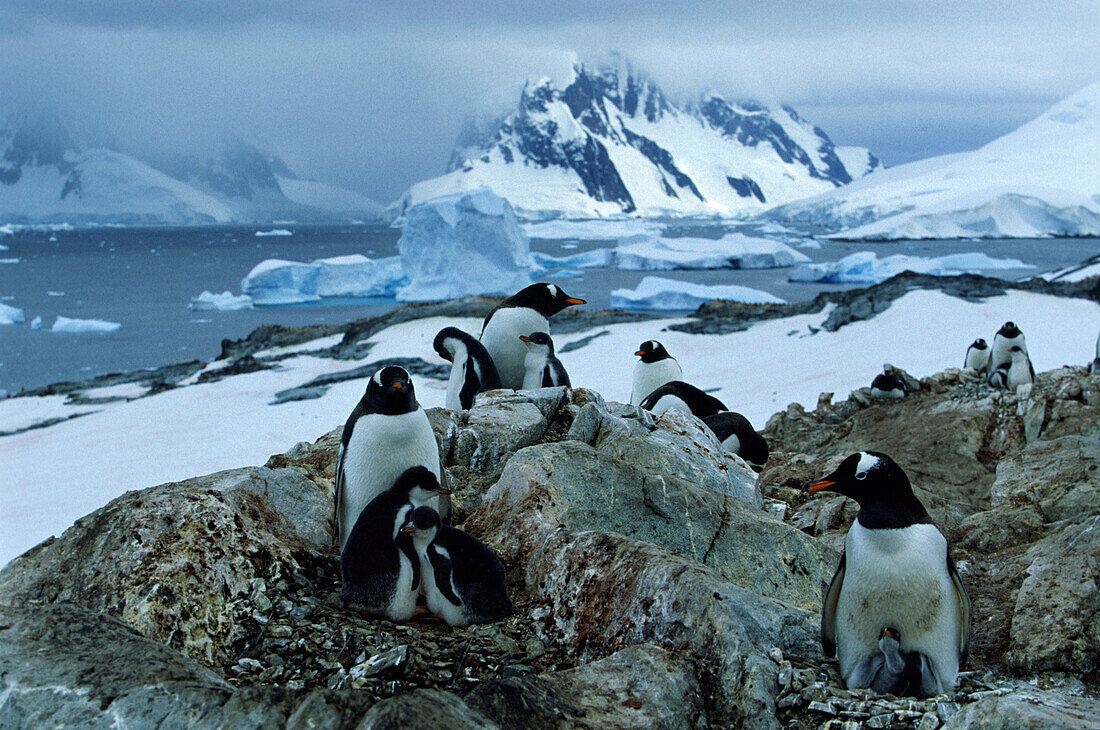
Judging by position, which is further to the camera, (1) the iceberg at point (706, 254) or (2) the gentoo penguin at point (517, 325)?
(1) the iceberg at point (706, 254)

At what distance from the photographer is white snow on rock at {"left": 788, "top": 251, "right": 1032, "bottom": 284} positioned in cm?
4278

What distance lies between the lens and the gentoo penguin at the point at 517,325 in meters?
7.49

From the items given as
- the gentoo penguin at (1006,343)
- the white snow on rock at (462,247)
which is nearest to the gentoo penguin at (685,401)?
the gentoo penguin at (1006,343)

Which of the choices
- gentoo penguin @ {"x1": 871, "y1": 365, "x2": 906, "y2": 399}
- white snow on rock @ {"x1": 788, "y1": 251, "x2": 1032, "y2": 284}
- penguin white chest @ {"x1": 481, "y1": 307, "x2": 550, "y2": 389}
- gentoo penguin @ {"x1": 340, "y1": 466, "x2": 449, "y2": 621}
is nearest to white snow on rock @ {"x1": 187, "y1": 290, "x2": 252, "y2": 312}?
white snow on rock @ {"x1": 788, "y1": 251, "x2": 1032, "y2": 284}

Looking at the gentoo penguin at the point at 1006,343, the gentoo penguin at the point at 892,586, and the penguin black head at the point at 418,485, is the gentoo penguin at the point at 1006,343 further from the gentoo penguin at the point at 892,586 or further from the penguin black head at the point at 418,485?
the penguin black head at the point at 418,485

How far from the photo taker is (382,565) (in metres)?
3.36

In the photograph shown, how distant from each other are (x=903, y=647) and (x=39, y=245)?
110 meters

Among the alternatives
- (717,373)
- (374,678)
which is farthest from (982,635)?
(717,373)

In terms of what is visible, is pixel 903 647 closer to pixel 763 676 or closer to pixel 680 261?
pixel 763 676

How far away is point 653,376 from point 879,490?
544 centimetres

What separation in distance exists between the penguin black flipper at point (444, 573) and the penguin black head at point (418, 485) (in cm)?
34

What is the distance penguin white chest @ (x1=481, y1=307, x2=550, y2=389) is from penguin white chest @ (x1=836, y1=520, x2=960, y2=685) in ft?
15.1

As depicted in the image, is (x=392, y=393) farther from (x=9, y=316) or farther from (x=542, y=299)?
(x=9, y=316)

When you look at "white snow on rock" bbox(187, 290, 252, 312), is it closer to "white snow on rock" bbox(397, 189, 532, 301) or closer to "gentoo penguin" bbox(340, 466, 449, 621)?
"white snow on rock" bbox(397, 189, 532, 301)
